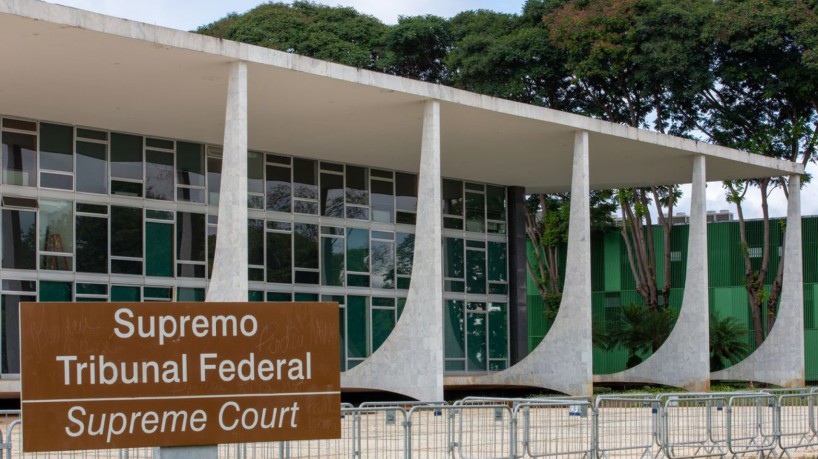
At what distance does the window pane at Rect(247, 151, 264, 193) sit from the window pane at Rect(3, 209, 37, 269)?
557 centimetres

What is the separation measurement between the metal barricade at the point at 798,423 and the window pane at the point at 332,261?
1511cm

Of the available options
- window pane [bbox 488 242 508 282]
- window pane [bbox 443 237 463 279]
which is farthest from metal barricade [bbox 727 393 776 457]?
window pane [bbox 488 242 508 282]

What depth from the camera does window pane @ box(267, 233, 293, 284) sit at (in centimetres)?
2822

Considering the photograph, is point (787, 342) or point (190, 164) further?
point (787, 342)

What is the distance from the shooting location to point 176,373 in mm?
6992

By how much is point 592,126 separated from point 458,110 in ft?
14.3

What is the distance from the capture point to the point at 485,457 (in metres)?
12.5

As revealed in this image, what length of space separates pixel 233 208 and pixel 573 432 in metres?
9.87

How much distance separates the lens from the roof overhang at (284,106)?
19.6m

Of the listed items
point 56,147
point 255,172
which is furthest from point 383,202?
point 56,147

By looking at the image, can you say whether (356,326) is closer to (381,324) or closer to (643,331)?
(381,324)

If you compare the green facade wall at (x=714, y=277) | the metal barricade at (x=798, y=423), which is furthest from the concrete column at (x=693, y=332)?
the metal barricade at (x=798, y=423)

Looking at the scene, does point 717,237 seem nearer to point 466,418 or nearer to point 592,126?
point 592,126

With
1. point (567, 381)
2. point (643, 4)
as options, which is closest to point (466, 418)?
point (567, 381)
